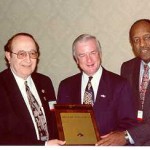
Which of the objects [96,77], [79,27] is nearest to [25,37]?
[96,77]

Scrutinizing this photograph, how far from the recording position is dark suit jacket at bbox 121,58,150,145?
102 inches

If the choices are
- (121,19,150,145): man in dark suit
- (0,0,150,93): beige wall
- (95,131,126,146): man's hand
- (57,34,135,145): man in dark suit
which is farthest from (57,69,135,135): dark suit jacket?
(0,0,150,93): beige wall

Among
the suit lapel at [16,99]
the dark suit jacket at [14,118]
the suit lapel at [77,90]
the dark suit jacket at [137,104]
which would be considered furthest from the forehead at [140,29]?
the suit lapel at [16,99]

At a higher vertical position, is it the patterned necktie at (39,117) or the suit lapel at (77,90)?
the suit lapel at (77,90)

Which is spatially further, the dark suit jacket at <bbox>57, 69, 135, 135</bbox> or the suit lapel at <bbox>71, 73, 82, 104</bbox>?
the suit lapel at <bbox>71, 73, 82, 104</bbox>

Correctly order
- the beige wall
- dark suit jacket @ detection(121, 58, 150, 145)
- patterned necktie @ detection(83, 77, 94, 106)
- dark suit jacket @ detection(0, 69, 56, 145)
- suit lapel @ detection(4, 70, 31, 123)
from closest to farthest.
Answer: dark suit jacket @ detection(0, 69, 56, 145), suit lapel @ detection(4, 70, 31, 123), dark suit jacket @ detection(121, 58, 150, 145), patterned necktie @ detection(83, 77, 94, 106), the beige wall

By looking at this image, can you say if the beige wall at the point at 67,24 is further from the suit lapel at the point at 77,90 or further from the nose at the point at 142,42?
the suit lapel at the point at 77,90

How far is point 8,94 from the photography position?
2498mm

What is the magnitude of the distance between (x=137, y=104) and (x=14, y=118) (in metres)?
1.28

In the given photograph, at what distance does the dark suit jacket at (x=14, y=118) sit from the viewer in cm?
234

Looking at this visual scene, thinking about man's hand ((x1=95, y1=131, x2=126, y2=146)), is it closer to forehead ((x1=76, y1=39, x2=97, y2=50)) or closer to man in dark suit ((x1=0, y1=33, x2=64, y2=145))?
man in dark suit ((x1=0, y1=33, x2=64, y2=145))

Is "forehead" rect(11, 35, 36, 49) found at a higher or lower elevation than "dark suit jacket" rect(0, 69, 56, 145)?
higher

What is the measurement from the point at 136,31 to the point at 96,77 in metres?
0.78

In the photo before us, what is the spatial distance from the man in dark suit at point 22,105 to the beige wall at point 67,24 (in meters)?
1.47
